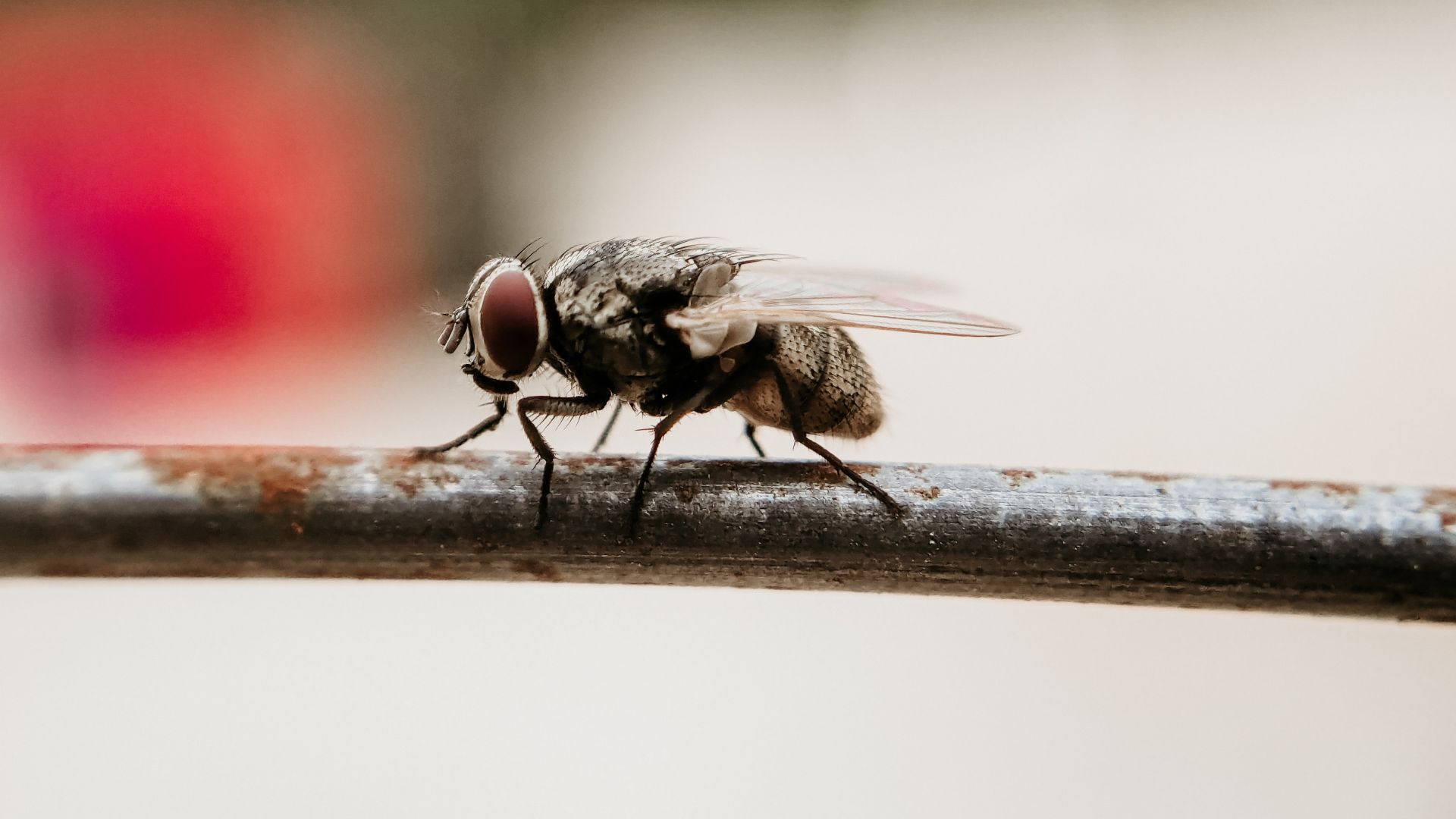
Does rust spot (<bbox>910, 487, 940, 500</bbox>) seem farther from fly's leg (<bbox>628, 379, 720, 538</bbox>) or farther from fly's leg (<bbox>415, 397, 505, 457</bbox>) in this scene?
fly's leg (<bbox>415, 397, 505, 457</bbox>)

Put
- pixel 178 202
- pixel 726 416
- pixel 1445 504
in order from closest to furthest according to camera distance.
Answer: pixel 1445 504 → pixel 178 202 → pixel 726 416

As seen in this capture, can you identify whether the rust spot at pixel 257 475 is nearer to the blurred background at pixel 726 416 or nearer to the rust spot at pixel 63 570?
the rust spot at pixel 63 570

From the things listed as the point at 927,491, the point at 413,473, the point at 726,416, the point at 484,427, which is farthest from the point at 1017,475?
the point at 726,416

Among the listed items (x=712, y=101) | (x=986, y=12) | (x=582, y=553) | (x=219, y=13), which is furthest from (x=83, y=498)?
(x=986, y=12)

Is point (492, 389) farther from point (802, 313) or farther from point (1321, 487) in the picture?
point (1321, 487)

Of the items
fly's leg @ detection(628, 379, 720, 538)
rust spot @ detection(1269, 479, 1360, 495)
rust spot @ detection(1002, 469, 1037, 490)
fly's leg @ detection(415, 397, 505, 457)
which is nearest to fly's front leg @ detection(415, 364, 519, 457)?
fly's leg @ detection(415, 397, 505, 457)

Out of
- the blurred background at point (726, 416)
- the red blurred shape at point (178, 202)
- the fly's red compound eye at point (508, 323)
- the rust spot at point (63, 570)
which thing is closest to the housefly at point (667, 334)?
the fly's red compound eye at point (508, 323)
